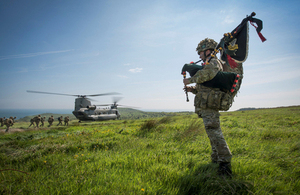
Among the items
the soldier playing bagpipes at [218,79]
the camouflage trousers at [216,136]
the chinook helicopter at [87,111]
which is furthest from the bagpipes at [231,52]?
the chinook helicopter at [87,111]

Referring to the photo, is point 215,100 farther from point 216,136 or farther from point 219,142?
point 219,142

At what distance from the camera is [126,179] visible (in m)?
2.02

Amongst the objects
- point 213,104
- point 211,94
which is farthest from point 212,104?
point 211,94

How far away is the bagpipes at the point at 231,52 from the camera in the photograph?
9.70ft

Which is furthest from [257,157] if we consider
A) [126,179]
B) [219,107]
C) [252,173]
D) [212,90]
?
[126,179]

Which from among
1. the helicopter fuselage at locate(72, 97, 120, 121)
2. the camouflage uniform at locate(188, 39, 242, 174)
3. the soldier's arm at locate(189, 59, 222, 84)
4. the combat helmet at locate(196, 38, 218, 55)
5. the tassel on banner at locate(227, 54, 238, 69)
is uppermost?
the combat helmet at locate(196, 38, 218, 55)

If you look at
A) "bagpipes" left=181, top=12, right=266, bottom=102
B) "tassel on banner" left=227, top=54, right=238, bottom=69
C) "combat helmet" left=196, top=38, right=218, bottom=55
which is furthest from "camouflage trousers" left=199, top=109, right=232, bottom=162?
"combat helmet" left=196, top=38, right=218, bottom=55

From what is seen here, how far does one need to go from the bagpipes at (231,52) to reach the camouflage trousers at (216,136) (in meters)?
0.68

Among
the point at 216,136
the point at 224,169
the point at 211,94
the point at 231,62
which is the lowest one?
the point at 224,169

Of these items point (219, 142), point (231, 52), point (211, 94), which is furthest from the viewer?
point (231, 52)

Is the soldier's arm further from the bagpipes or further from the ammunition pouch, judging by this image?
the ammunition pouch

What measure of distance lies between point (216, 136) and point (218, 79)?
1.27 metres

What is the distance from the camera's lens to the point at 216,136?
2.81 metres

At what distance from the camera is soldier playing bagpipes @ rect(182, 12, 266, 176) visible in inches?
113
